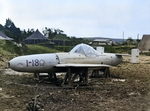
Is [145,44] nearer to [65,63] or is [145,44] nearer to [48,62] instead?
[65,63]

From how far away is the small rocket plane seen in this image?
8.29 m

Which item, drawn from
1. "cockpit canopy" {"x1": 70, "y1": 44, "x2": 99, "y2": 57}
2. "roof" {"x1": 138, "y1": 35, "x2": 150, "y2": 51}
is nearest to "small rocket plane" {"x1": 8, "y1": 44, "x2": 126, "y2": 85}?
"cockpit canopy" {"x1": 70, "y1": 44, "x2": 99, "y2": 57}

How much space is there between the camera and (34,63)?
8.34 meters

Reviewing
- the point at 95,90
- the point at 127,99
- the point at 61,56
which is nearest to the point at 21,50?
the point at 61,56

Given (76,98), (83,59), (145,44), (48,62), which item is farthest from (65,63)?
(145,44)

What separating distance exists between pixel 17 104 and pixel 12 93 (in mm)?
1466

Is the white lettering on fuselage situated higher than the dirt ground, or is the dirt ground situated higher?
the white lettering on fuselage

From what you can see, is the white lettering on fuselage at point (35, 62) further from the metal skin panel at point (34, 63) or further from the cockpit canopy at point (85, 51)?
the cockpit canopy at point (85, 51)

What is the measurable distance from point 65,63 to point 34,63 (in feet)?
4.63

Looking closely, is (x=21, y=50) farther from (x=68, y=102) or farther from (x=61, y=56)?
(x=68, y=102)

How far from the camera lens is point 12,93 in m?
7.18

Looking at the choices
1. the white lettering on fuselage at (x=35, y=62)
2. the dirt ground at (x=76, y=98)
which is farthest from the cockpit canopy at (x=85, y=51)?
the white lettering on fuselage at (x=35, y=62)

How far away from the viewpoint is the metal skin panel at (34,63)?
27.0 feet

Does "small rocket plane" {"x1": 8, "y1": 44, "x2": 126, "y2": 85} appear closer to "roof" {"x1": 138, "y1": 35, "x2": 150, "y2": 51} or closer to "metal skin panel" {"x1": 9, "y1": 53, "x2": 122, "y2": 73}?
"metal skin panel" {"x1": 9, "y1": 53, "x2": 122, "y2": 73}
